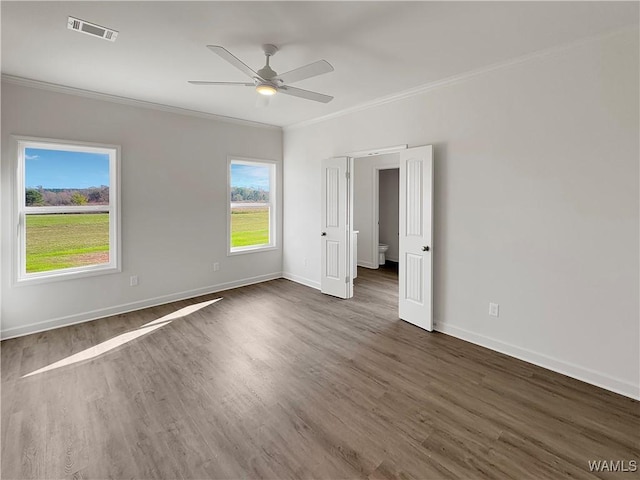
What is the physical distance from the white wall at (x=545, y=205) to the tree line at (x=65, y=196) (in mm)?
3947

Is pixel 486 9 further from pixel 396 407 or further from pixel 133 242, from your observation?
pixel 133 242

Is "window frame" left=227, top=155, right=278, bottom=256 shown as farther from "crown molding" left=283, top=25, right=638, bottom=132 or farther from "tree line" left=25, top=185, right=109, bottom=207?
"tree line" left=25, top=185, right=109, bottom=207

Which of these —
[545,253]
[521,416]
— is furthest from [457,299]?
[521,416]

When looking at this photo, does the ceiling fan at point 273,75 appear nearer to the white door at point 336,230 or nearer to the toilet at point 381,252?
the white door at point 336,230

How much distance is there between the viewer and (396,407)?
89.1 inches

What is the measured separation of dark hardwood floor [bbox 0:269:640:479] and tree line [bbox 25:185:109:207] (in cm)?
152

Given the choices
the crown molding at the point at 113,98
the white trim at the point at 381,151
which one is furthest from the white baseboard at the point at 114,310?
the white trim at the point at 381,151

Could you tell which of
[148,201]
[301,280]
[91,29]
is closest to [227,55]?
[91,29]

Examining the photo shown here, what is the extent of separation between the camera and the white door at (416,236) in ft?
11.6

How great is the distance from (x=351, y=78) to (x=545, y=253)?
2.58 metres

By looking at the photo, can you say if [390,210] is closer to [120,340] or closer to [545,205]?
[545,205]

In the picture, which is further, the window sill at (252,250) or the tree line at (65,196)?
the window sill at (252,250)

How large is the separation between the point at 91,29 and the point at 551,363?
4708 mm

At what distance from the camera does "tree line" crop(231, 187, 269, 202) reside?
539 centimetres
